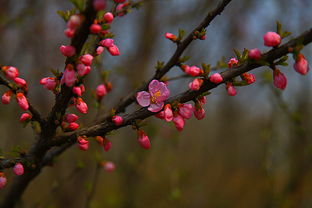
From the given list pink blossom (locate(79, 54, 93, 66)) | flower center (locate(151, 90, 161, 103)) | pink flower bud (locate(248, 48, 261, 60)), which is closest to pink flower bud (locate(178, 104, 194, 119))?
flower center (locate(151, 90, 161, 103))

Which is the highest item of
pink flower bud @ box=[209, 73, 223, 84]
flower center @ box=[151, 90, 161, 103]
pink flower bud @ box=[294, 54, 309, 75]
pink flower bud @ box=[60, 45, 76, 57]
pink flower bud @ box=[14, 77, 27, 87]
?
pink flower bud @ box=[294, 54, 309, 75]

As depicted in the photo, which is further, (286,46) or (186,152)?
(186,152)

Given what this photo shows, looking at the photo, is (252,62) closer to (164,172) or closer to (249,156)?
(164,172)

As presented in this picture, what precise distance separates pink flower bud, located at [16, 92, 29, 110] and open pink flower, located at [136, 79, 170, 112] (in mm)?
596

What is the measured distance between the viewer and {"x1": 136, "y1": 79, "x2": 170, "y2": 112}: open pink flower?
1.49m

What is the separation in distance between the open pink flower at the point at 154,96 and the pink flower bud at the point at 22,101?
1.95 feet

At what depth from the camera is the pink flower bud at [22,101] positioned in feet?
4.75

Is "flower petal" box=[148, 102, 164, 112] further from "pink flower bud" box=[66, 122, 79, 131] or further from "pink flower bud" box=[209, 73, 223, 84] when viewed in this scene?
"pink flower bud" box=[66, 122, 79, 131]

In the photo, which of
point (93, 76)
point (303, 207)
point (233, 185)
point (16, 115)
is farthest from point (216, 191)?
point (16, 115)

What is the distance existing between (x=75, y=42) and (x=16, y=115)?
448 cm

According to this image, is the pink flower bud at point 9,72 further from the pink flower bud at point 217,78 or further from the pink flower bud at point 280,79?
the pink flower bud at point 280,79

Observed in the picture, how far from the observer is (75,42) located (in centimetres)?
123

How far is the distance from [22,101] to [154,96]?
2.26 feet

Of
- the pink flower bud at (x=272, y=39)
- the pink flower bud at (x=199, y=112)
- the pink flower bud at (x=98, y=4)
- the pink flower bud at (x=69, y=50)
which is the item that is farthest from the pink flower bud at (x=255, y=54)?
the pink flower bud at (x=69, y=50)
